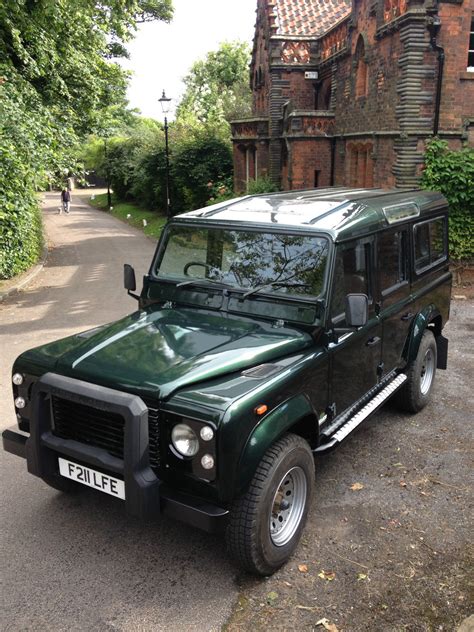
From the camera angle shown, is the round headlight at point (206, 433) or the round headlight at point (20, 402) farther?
the round headlight at point (20, 402)

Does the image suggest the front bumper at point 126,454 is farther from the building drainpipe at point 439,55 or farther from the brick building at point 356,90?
the building drainpipe at point 439,55

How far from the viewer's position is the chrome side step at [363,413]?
4547 millimetres

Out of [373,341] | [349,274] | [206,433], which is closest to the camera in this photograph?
[206,433]

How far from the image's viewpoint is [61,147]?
1592cm

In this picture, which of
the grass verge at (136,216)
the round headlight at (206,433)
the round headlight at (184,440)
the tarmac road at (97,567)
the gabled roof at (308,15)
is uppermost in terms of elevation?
the gabled roof at (308,15)

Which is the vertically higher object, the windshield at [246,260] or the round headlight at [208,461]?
the windshield at [246,260]

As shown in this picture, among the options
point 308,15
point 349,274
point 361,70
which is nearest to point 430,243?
point 349,274

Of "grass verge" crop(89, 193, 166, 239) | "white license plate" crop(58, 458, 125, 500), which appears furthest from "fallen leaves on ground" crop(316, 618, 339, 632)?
"grass verge" crop(89, 193, 166, 239)

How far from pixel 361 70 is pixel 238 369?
49.7 ft

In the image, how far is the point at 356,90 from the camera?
1677 centimetres

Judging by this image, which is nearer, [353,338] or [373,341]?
[353,338]

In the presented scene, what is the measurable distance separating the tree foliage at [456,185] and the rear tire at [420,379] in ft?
23.1

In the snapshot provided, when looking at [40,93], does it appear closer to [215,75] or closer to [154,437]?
[154,437]

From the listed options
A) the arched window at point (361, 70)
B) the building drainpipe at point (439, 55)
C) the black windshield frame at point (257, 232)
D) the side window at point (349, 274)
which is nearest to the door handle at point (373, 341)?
the side window at point (349, 274)
